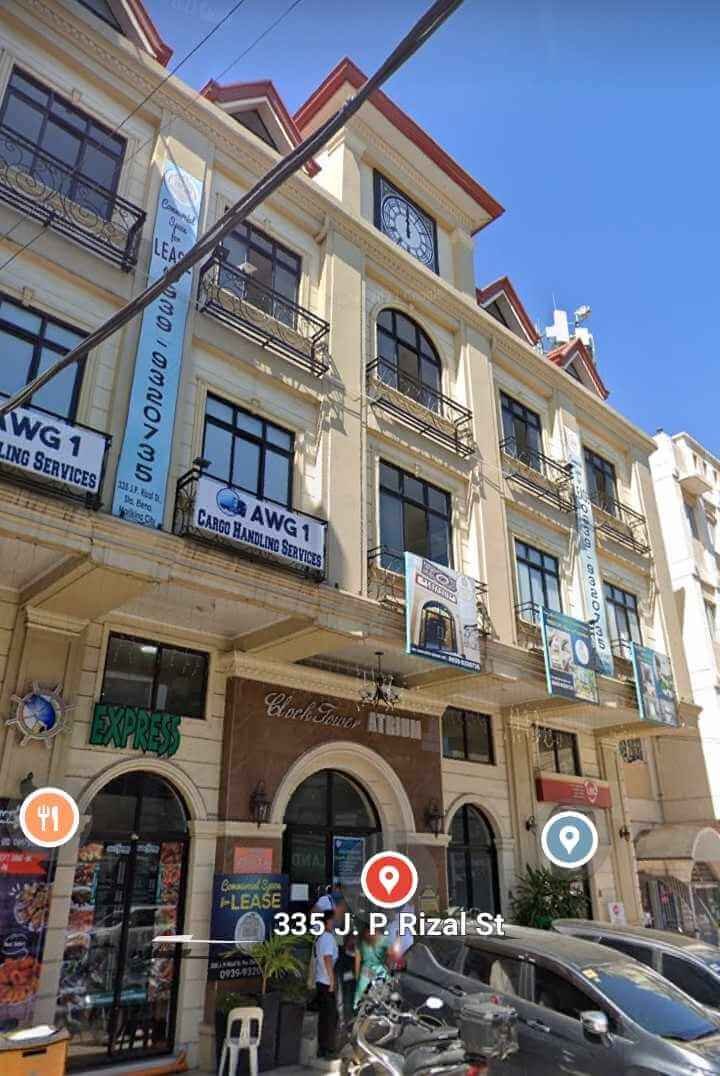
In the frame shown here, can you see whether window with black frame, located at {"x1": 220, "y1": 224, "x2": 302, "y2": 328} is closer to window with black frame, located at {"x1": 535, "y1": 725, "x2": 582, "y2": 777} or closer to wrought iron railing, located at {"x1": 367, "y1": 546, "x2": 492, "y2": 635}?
wrought iron railing, located at {"x1": 367, "y1": 546, "x2": 492, "y2": 635}

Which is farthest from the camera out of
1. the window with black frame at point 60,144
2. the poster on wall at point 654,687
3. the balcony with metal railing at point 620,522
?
the balcony with metal railing at point 620,522

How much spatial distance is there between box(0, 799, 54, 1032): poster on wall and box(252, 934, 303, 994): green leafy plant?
8.40 ft

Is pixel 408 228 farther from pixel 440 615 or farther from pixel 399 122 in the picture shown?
pixel 440 615

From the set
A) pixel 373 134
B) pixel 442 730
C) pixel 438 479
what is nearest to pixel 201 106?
pixel 373 134

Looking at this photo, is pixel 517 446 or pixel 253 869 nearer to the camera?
pixel 253 869

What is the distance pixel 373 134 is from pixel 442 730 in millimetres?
12814

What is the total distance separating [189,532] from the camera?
9344 mm

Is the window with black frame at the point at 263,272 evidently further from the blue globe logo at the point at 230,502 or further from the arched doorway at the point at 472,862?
the arched doorway at the point at 472,862

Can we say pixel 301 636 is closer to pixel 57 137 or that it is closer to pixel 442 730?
pixel 442 730

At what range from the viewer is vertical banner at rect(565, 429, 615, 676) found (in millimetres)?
16469

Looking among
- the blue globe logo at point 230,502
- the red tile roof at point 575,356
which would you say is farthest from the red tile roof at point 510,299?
the blue globe logo at point 230,502

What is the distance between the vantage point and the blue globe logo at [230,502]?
9.65 m

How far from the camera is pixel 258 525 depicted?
994cm

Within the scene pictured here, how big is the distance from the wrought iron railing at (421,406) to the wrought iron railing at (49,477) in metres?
6.48
